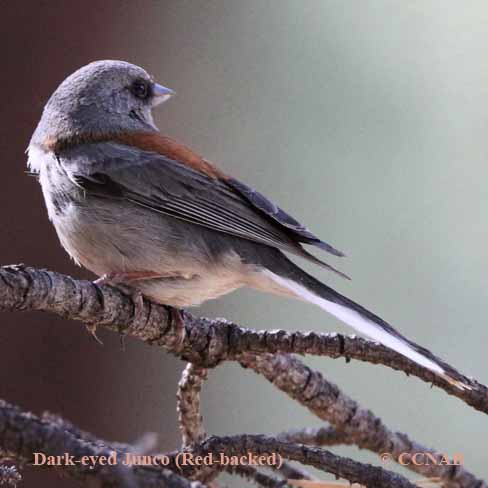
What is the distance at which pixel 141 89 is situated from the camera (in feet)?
12.0

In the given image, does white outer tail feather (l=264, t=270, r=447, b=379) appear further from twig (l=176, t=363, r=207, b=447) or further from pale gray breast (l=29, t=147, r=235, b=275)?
twig (l=176, t=363, r=207, b=447)

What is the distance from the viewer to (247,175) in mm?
5293

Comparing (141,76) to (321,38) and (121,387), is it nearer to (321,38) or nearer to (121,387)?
(121,387)

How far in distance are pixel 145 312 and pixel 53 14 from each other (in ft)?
7.62

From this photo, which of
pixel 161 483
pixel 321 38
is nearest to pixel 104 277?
pixel 161 483

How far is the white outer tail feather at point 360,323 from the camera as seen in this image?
2070 mm

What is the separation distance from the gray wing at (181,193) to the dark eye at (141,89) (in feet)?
1.87

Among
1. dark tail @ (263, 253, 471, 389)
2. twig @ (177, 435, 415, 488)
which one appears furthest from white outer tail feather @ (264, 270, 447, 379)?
twig @ (177, 435, 415, 488)

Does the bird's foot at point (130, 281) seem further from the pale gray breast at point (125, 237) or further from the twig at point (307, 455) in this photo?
the twig at point (307, 455)

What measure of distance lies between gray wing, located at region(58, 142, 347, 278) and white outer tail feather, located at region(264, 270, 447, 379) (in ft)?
0.65

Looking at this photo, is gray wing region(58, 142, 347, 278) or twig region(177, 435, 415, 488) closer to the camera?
twig region(177, 435, 415, 488)

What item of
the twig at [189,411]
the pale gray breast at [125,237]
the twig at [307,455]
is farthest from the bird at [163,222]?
the twig at [307,455]

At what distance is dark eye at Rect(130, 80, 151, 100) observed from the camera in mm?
3645

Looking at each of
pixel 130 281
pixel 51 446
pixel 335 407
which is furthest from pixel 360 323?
pixel 51 446
